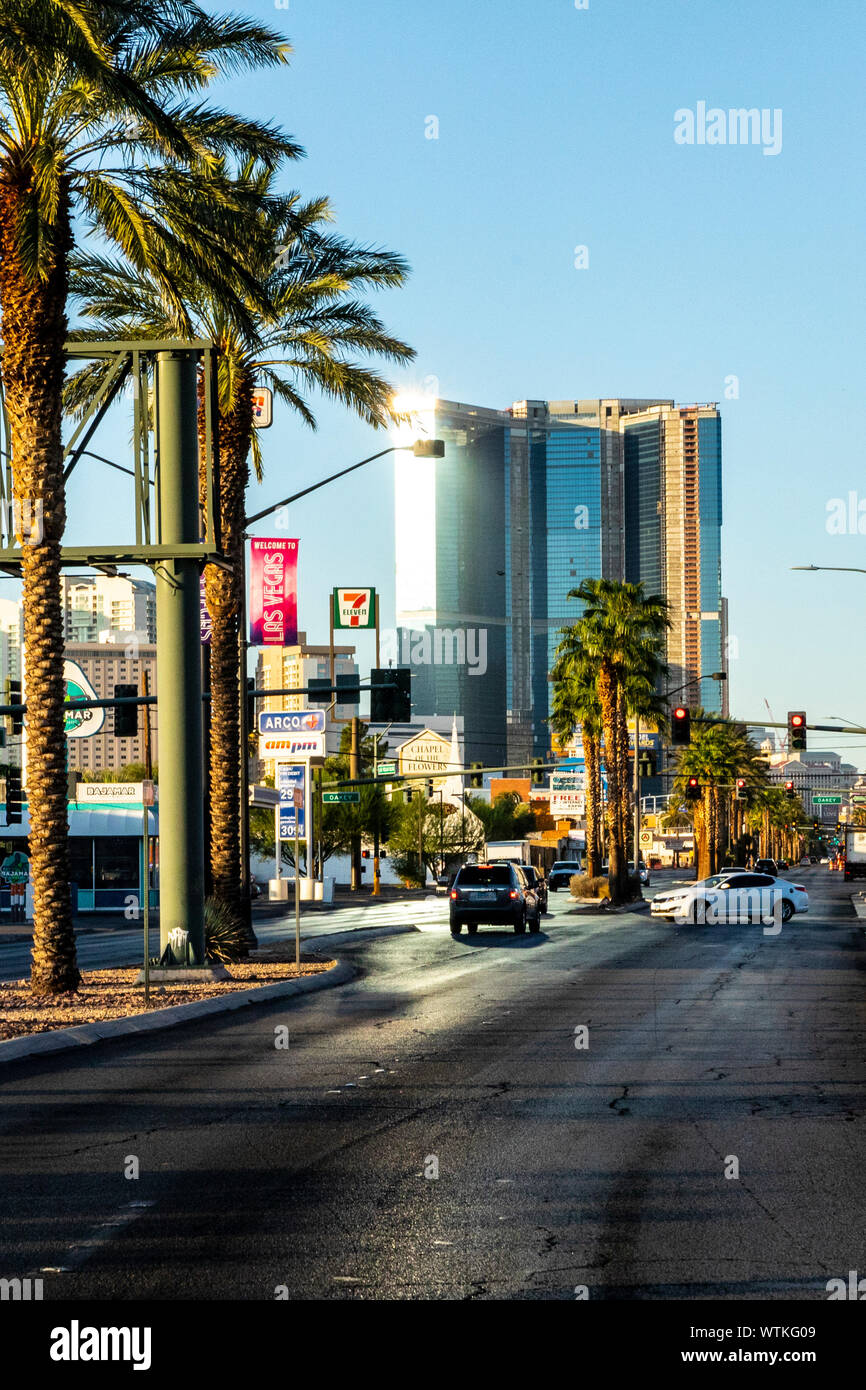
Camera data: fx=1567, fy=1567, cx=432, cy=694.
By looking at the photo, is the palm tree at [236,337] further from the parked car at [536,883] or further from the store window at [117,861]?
the store window at [117,861]

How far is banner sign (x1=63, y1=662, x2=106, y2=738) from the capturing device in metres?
48.1

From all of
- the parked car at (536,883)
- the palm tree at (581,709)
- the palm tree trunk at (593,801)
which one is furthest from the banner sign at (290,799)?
the palm tree trunk at (593,801)

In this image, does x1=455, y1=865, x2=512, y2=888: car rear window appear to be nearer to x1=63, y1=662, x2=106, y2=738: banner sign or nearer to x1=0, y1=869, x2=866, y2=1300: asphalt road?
x1=63, y1=662, x2=106, y2=738: banner sign

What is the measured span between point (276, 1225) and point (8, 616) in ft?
587

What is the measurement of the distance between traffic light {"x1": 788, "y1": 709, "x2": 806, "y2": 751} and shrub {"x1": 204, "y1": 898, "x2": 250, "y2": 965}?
85.0 feet

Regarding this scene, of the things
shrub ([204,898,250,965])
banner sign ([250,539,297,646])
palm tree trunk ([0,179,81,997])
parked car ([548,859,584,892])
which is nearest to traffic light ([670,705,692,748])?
banner sign ([250,539,297,646])

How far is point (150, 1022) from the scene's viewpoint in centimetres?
1731

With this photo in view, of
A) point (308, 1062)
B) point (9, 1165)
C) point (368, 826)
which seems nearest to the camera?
point (9, 1165)

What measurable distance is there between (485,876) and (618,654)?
21.7 meters

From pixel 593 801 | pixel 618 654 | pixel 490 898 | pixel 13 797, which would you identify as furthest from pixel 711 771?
pixel 490 898

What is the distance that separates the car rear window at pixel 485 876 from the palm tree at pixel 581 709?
2137cm
